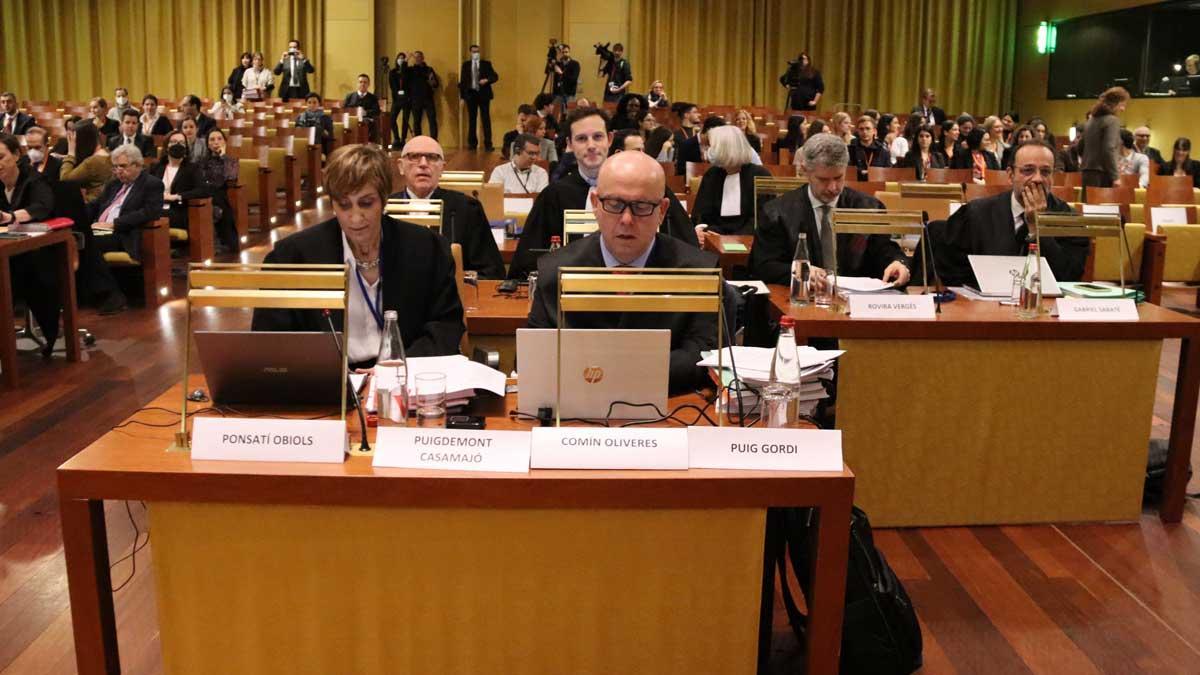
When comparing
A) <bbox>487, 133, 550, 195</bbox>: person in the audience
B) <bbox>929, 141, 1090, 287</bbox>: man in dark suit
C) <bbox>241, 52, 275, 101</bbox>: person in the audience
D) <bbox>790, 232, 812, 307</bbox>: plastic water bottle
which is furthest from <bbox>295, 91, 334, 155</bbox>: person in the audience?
<bbox>790, 232, 812, 307</bbox>: plastic water bottle

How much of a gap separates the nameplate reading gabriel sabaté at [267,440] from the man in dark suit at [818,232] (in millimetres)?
2392

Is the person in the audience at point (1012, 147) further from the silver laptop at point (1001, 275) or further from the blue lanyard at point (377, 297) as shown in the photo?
the blue lanyard at point (377, 297)

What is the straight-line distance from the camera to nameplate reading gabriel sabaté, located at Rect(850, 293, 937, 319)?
3516 millimetres

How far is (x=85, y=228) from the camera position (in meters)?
6.56

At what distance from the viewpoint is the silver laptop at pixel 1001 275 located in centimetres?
386

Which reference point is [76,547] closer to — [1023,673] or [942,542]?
[1023,673]

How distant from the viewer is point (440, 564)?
2154 millimetres

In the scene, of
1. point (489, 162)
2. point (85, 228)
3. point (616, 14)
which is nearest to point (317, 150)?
point (489, 162)

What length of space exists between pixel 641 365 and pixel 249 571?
81 centimetres

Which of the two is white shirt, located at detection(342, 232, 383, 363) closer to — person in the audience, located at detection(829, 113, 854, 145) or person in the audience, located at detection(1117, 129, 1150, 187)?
person in the audience, located at detection(829, 113, 854, 145)

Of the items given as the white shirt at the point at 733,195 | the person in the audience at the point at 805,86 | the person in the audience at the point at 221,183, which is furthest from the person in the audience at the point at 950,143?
the person in the audience at the point at 221,183

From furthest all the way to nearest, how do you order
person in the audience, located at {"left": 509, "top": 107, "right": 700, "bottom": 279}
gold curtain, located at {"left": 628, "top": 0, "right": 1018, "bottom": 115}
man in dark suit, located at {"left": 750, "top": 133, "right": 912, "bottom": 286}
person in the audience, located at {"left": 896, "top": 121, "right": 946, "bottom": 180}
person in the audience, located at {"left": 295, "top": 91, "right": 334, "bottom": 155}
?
gold curtain, located at {"left": 628, "top": 0, "right": 1018, "bottom": 115}
person in the audience, located at {"left": 295, "top": 91, "right": 334, "bottom": 155}
person in the audience, located at {"left": 896, "top": 121, "right": 946, "bottom": 180}
person in the audience, located at {"left": 509, "top": 107, "right": 700, "bottom": 279}
man in dark suit, located at {"left": 750, "top": 133, "right": 912, "bottom": 286}

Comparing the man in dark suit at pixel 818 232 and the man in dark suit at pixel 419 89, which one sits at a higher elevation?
the man in dark suit at pixel 419 89

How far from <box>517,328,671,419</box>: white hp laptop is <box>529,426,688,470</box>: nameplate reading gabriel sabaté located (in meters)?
0.18
